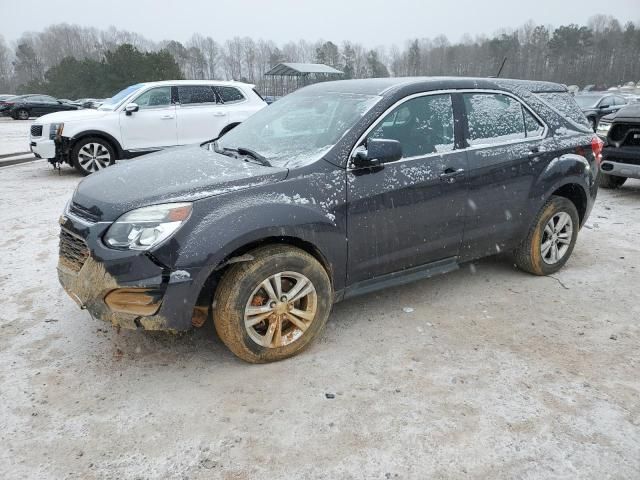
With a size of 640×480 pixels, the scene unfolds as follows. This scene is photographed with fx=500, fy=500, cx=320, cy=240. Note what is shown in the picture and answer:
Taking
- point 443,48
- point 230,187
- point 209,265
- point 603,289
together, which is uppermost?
point 443,48

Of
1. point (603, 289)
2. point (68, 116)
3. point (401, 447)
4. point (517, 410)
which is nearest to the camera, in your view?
point (401, 447)

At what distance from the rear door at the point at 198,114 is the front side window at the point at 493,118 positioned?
Answer: 6739mm

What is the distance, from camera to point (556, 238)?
4.47m

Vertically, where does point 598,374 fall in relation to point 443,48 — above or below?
below

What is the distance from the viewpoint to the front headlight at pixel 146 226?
107 inches

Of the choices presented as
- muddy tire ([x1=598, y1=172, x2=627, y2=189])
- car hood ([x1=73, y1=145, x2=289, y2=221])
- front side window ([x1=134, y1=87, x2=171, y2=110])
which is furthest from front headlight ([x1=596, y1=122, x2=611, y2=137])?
front side window ([x1=134, y1=87, x2=171, y2=110])

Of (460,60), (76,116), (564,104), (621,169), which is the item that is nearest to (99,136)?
(76,116)

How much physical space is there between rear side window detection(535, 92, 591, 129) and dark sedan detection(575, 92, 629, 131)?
10927mm

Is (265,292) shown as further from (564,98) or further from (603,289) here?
(564,98)

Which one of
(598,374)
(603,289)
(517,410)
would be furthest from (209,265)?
(603,289)

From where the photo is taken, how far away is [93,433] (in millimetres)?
2525

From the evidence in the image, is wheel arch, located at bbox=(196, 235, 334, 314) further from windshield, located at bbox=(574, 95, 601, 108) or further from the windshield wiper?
windshield, located at bbox=(574, 95, 601, 108)

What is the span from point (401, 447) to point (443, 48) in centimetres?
10037

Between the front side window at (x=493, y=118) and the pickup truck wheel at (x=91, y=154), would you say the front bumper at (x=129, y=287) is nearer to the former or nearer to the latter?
the front side window at (x=493, y=118)
